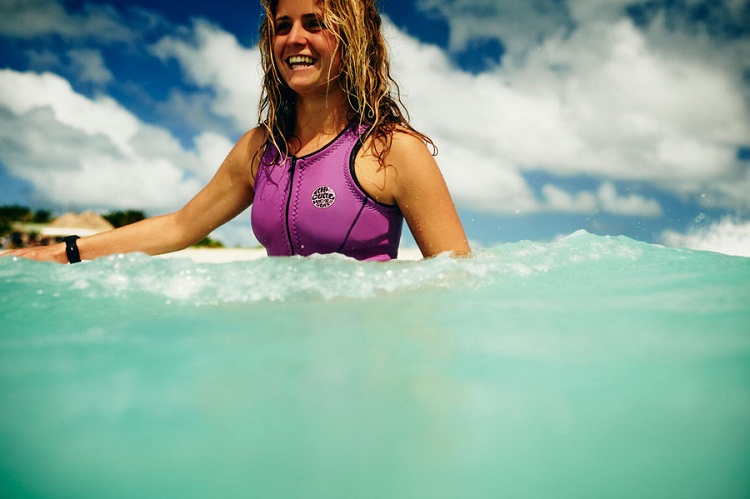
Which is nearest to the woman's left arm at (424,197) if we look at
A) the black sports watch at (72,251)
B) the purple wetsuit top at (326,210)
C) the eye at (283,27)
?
the purple wetsuit top at (326,210)

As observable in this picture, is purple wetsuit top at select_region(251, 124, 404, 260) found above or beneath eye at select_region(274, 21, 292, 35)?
beneath

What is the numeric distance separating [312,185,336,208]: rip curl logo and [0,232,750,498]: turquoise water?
0.80 metres

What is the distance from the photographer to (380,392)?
152 cm

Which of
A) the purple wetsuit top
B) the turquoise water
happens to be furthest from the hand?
the purple wetsuit top

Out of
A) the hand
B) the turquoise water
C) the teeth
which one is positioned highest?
the teeth

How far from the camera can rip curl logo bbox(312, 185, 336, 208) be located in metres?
2.99

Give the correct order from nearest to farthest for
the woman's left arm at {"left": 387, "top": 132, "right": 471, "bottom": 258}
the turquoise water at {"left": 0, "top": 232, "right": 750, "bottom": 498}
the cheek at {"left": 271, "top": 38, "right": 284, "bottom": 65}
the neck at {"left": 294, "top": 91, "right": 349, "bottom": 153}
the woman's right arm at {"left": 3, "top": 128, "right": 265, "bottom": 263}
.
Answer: the turquoise water at {"left": 0, "top": 232, "right": 750, "bottom": 498} < the woman's left arm at {"left": 387, "top": 132, "right": 471, "bottom": 258} < the cheek at {"left": 271, "top": 38, "right": 284, "bottom": 65} < the neck at {"left": 294, "top": 91, "right": 349, "bottom": 153} < the woman's right arm at {"left": 3, "top": 128, "right": 265, "bottom": 263}

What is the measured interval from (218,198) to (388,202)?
1167 millimetres

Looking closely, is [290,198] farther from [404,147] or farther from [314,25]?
[314,25]

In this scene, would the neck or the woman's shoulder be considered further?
the neck

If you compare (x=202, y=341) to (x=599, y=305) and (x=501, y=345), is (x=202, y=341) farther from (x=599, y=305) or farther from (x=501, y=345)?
(x=599, y=305)

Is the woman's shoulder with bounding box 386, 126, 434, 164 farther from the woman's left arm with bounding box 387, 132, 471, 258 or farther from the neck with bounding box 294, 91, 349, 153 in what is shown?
the neck with bounding box 294, 91, 349, 153

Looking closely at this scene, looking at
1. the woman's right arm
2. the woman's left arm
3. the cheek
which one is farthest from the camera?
the woman's right arm

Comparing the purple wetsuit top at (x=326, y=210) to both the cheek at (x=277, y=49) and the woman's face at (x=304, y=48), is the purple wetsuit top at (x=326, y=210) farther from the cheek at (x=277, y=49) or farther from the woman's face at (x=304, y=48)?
the cheek at (x=277, y=49)
